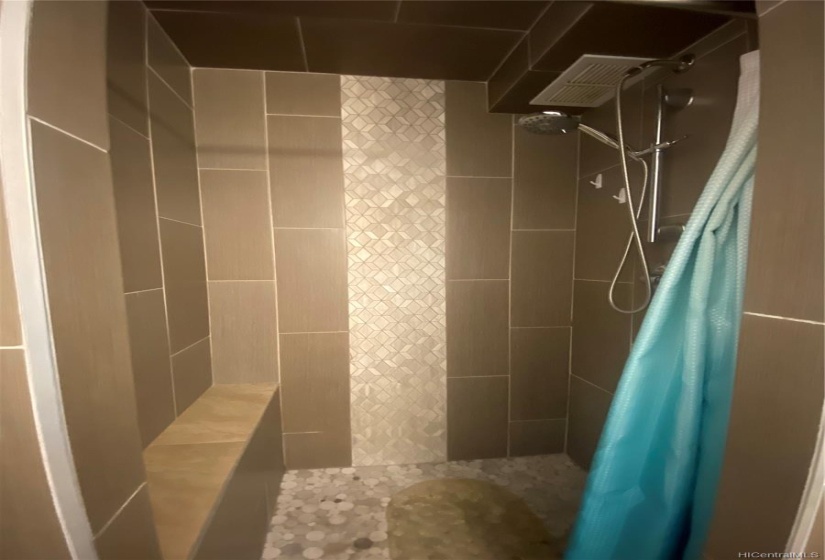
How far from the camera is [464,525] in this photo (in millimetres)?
1253

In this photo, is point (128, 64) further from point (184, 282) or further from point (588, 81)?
point (588, 81)

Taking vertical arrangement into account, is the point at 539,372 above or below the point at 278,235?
below

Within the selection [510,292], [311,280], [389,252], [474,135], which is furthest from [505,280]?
[311,280]

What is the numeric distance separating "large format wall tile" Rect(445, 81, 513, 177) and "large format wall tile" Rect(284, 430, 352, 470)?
1.32m

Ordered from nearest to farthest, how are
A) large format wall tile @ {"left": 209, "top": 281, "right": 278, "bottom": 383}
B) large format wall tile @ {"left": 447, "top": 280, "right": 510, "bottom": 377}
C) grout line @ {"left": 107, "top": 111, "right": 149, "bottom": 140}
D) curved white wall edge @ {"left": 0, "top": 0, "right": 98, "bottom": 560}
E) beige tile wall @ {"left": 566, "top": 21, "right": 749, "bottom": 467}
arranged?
curved white wall edge @ {"left": 0, "top": 0, "right": 98, "bottom": 560}
grout line @ {"left": 107, "top": 111, "right": 149, "bottom": 140}
beige tile wall @ {"left": 566, "top": 21, "right": 749, "bottom": 467}
large format wall tile @ {"left": 209, "top": 281, "right": 278, "bottom": 383}
large format wall tile @ {"left": 447, "top": 280, "right": 510, "bottom": 377}

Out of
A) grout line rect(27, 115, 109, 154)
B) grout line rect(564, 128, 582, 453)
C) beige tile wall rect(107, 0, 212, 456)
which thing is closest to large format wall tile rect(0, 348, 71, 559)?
Answer: grout line rect(27, 115, 109, 154)

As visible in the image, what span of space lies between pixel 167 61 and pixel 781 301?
5.62ft

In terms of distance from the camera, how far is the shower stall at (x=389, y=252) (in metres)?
0.96

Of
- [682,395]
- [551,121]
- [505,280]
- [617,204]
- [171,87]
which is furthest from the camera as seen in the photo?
[505,280]

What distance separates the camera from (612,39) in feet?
3.28

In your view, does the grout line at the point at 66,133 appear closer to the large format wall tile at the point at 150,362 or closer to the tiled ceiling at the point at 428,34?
the large format wall tile at the point at 150,362

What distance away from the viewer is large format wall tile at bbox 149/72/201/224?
1088 millimetres

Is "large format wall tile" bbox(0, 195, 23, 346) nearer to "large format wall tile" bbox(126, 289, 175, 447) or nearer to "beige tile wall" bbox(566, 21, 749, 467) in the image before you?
"large format wall tile" bbox(126, 289, 175, 447)

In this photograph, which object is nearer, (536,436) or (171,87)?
(171,87)
